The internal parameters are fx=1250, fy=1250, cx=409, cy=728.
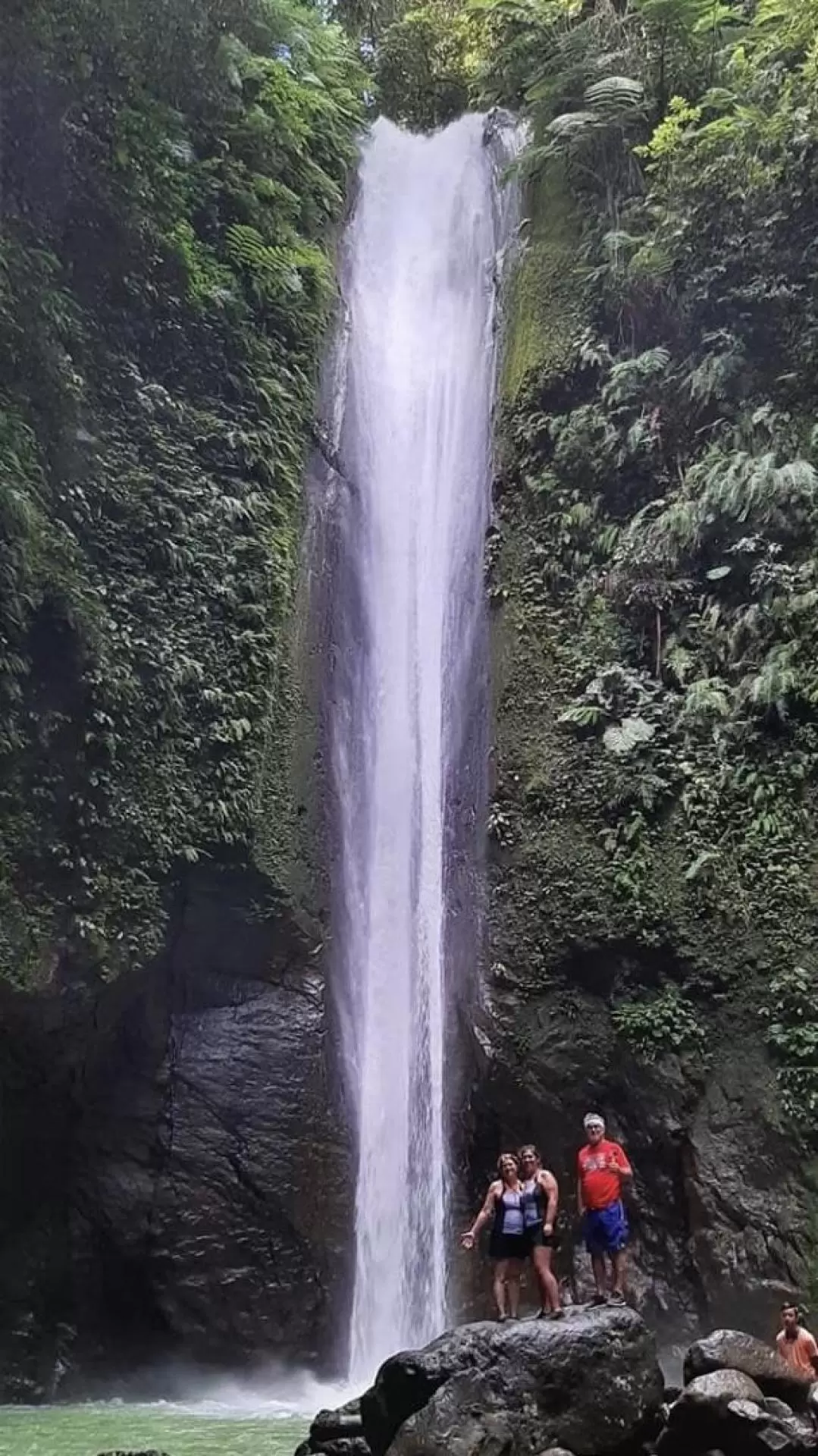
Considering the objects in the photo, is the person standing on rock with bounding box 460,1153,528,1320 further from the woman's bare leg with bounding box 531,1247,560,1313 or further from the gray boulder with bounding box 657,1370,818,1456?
the gray boulder with bounding box 657,1370,818,1456

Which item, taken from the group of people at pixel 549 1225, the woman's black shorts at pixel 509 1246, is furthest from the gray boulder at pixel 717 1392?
the woman's black shorts at pixel 509 1246

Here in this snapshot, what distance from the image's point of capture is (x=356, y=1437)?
7020 mm

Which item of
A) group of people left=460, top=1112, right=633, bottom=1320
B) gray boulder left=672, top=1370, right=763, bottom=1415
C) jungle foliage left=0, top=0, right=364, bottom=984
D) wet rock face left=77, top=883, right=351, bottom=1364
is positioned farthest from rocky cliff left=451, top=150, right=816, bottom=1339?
gray boulder left=672, top=1370, right=763, bottom=1415

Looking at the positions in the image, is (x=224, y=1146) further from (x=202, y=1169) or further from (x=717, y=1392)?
(x=717, y=1392)

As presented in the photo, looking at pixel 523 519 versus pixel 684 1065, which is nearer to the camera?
pixel 684 1065

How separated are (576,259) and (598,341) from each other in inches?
57.3

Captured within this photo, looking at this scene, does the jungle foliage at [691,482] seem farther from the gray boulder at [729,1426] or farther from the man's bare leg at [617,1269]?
the gray boulder at [729,1426]

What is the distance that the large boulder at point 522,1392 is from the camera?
610 centimetres

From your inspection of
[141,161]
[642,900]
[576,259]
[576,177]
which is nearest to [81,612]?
[141,161]

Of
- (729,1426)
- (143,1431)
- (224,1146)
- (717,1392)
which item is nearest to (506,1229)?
(717,1392)

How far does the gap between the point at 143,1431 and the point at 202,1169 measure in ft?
9.39

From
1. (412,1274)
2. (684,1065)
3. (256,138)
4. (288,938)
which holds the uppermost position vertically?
(256,138)

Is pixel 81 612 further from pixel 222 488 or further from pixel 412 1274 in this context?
pixel 412 1274

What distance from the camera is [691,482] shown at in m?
13.7
